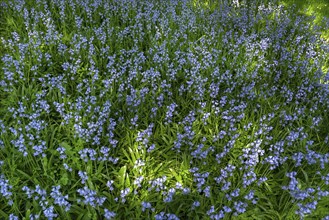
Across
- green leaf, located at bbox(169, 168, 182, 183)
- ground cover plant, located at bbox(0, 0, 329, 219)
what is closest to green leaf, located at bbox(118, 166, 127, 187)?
ground cover plant, located at bbox(0, 0, 329, 219)

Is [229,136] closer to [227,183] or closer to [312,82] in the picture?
[227,183]

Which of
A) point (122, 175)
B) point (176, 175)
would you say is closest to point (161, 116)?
point (176, 175)

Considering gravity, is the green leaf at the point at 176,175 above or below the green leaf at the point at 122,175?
above

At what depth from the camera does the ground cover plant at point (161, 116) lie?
3.60m

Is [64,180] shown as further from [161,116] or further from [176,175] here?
[161,116]

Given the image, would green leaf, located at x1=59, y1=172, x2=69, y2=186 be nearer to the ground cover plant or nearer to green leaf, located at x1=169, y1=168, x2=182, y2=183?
the ground cover plant

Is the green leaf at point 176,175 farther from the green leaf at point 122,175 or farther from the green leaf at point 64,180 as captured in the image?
the green leaf at point 64,180

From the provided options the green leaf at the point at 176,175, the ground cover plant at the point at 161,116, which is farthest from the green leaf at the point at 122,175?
the green leaf at the point at 176,175

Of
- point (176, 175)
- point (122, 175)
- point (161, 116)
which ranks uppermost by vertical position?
point (161, 116)

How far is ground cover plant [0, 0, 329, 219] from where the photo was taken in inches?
142

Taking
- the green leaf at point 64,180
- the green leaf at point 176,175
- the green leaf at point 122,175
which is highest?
the green leaf at point 176,175

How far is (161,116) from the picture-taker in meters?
4.63

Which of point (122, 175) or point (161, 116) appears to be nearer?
point (122, 175)

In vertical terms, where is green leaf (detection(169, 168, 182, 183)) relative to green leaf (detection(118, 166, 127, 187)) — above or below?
above
